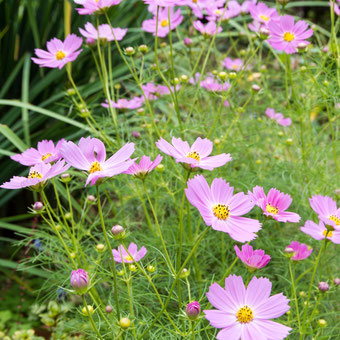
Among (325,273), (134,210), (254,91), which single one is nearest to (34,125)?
(134,210)

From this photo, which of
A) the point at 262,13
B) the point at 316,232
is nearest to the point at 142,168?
the point at 316,232

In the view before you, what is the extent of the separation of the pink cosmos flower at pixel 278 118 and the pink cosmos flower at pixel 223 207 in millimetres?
789

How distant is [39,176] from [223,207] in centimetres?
29

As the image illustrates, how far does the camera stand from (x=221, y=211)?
67 cm

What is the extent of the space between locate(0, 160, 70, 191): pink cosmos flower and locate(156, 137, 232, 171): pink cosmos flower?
0.15 meters

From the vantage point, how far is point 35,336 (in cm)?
131

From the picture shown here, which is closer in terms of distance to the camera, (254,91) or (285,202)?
(285,202)

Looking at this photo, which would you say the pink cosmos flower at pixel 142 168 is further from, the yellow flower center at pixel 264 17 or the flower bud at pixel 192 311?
the yellow flower center at pixel 264 17

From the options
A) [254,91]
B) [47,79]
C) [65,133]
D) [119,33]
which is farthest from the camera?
[47,79]

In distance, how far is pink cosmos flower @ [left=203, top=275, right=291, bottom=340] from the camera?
0.59 metres

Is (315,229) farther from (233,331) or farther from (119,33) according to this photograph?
(119,33)

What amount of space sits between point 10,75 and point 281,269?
1.31m

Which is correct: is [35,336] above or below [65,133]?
below

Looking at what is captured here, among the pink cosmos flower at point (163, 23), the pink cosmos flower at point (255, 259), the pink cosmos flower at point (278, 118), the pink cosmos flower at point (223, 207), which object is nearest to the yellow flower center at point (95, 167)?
the pink cosmos flower at point (223, 207)
